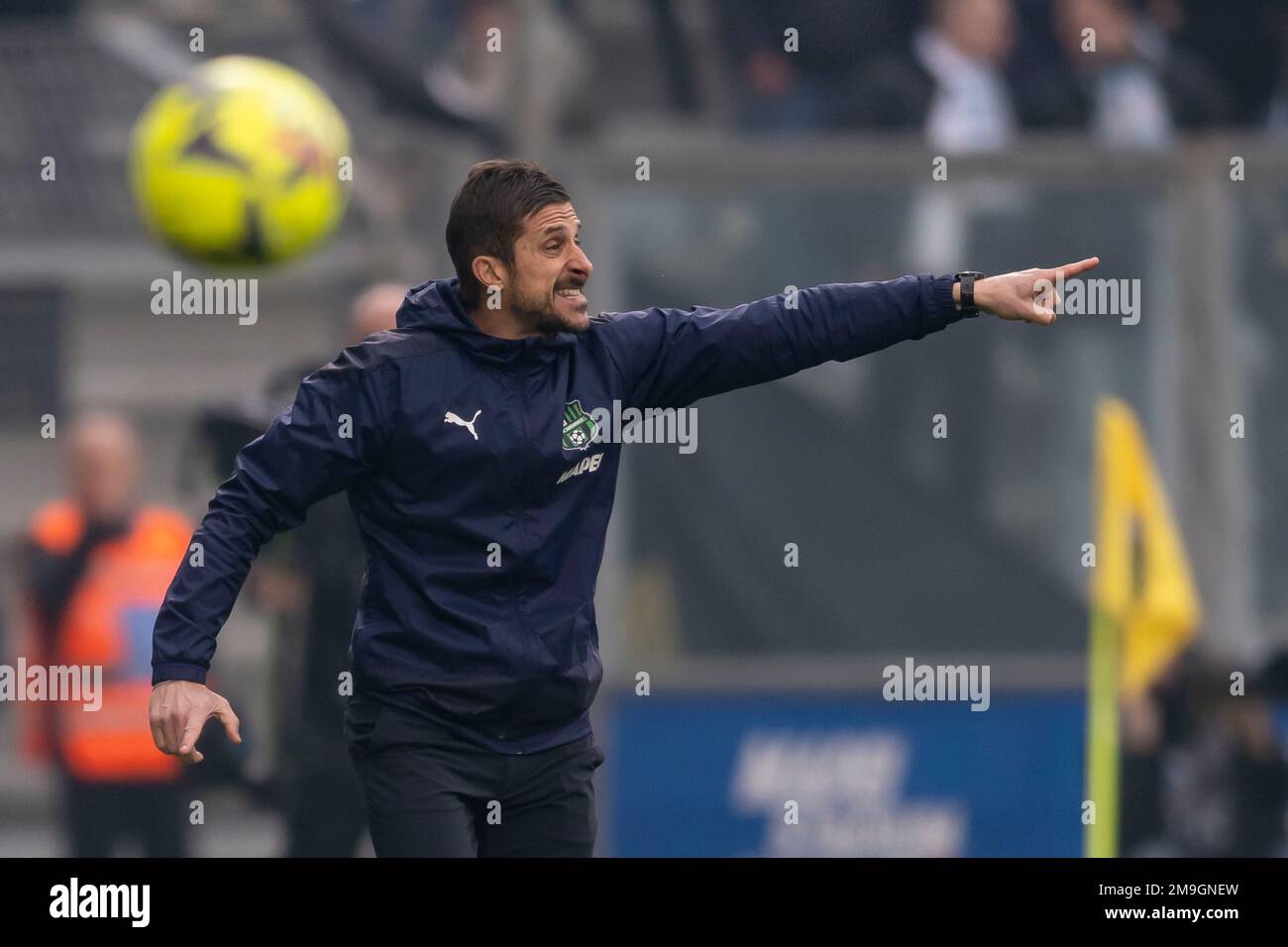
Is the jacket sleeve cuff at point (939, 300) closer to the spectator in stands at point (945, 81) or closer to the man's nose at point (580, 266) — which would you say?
the man's nose at point (580, 266)

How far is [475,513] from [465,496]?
4cm

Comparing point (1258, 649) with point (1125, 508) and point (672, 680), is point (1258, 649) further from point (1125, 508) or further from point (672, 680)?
point (672, 680)

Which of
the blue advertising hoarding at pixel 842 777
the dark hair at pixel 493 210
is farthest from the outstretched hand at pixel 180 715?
the blue advertising hoarding at pixel 842 777

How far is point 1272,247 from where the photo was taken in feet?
34.9

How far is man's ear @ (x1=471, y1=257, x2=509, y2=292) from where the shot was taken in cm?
503

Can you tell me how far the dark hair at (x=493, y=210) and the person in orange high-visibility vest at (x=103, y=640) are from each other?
4.37 metres

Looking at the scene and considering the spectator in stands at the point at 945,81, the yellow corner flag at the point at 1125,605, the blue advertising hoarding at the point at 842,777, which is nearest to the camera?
the yellow corner flag at the point at 1125,605

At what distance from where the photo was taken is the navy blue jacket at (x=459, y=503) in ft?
16.3

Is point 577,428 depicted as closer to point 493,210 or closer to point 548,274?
point 548,274

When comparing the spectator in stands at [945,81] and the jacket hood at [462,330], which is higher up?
the spectator in stands at [945,81]

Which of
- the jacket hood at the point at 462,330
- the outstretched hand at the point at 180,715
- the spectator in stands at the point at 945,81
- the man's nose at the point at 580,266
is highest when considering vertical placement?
the spectator in stands at the point at 945,81

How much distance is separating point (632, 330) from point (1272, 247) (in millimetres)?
6060

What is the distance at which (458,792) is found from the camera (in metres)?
4.98

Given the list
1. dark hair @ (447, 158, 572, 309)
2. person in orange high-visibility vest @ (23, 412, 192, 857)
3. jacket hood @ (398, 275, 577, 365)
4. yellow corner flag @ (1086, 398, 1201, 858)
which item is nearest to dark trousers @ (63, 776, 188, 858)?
person in orange high-visibility vest @ (23, 412, 192, 857)
